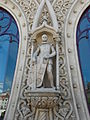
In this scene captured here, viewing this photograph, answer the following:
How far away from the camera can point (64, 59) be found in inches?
128

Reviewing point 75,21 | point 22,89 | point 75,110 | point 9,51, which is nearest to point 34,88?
point 22,89

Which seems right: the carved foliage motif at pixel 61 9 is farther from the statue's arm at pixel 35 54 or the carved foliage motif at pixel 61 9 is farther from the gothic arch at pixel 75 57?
the statue's arm at pixel 35 54

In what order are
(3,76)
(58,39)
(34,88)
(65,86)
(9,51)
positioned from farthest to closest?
(9,51) < (3,76) < (58,39) < (65,86) < (34,88)

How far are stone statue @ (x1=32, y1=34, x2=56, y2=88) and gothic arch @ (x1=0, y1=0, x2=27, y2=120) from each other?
1.61 ft

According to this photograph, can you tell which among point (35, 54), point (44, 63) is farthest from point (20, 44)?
point (44, 63)

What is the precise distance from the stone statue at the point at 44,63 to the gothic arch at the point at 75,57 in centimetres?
48

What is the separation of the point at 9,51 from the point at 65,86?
1.76 meters

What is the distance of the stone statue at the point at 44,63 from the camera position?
2.79 metres

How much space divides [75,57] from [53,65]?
0.61 metres

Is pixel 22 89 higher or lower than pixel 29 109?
higher

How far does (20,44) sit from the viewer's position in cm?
359

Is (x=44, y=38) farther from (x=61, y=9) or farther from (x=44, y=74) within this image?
(x=61, y=9)

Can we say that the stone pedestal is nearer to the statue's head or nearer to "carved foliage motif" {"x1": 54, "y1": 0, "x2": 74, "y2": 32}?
the statue's head

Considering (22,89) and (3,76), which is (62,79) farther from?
(3,76)
